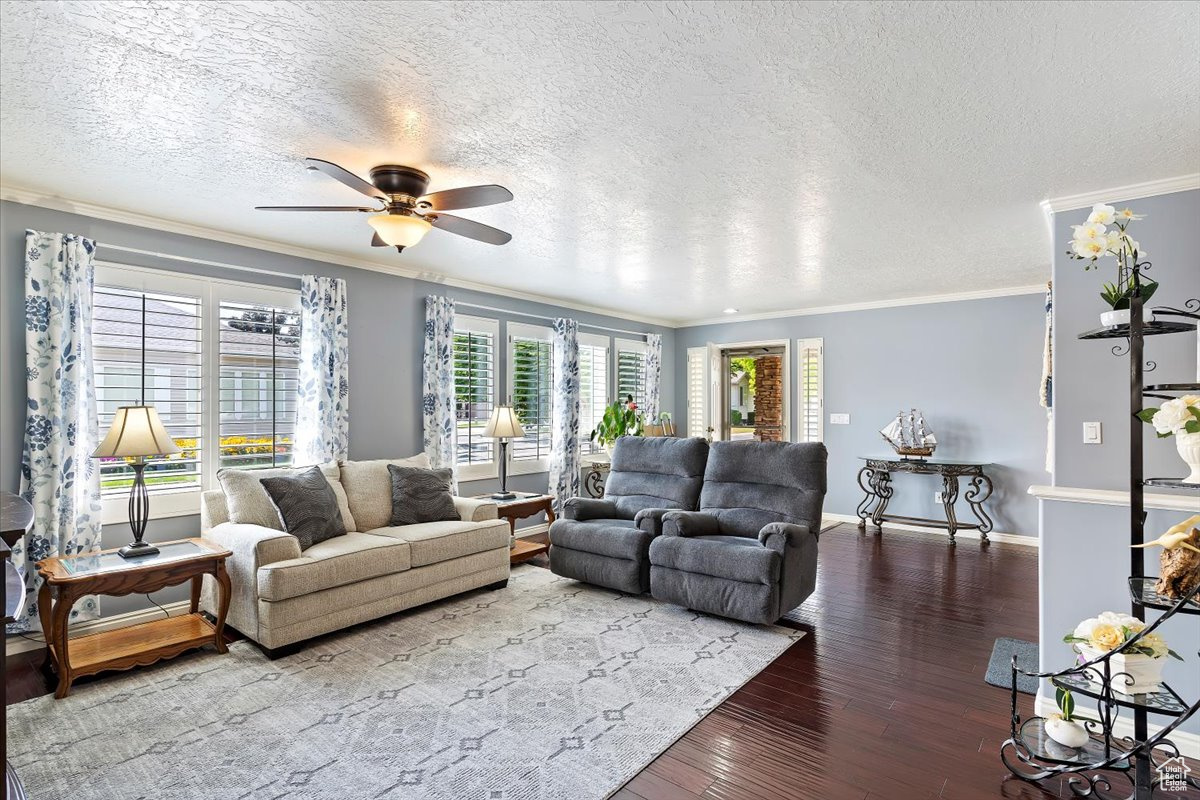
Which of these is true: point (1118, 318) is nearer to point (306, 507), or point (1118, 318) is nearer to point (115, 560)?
point (306, 507)

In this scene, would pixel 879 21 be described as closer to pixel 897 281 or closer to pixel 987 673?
pixel 987 673

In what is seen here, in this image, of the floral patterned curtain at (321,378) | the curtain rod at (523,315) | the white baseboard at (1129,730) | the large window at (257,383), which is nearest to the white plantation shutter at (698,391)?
the curtain rod at (523,315)

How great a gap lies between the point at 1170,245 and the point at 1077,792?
2.44 metres

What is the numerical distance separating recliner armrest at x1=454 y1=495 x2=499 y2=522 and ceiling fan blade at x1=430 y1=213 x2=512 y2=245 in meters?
2.18

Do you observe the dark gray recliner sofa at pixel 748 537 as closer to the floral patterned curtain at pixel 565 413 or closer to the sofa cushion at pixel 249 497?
the floral patterned curtain at pixel 565 413

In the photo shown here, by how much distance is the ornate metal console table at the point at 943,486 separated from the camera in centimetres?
614

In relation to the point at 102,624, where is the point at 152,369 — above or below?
above

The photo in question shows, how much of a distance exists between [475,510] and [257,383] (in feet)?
5.96

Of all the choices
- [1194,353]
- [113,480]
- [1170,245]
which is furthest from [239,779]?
[1170,245]

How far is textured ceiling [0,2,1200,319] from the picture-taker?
188cm

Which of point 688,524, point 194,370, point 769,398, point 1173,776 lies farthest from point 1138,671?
point 769,398

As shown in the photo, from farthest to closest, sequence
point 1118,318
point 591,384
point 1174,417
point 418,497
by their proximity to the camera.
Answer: point 591,384
point 418,497
point 1118,318
point 1174,417

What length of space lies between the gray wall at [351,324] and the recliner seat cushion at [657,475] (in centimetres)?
165

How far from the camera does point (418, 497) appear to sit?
15.0ft
